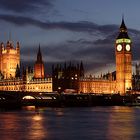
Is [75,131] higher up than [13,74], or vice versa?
[13,74]

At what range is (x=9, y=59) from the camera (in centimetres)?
15175

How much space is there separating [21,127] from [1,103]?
47.3m

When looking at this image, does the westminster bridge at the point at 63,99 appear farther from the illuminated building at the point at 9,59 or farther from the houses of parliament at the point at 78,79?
the illuminated building at the point at 9,59

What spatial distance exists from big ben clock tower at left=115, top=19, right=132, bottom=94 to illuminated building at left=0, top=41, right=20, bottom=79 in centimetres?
3368

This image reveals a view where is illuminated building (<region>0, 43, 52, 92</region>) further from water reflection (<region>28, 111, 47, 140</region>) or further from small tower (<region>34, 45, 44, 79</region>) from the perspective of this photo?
water reflection (<region>28, 111, 47, 140</region>)

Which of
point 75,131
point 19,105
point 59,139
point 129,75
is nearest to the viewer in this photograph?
point 59,139

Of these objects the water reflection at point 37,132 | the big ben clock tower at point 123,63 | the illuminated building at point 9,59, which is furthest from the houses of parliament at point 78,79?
the water reflection at point 37,132

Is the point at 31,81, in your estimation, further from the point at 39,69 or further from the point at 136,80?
the point at 136,80

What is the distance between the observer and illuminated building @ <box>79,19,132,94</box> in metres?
128

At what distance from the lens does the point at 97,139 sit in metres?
36.5

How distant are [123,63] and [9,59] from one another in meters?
38.3

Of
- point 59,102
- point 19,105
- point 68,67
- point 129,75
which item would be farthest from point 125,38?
point 19,105

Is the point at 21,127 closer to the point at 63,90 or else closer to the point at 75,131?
the point at 75,131

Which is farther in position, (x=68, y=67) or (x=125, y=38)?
(x=125, y=38)
